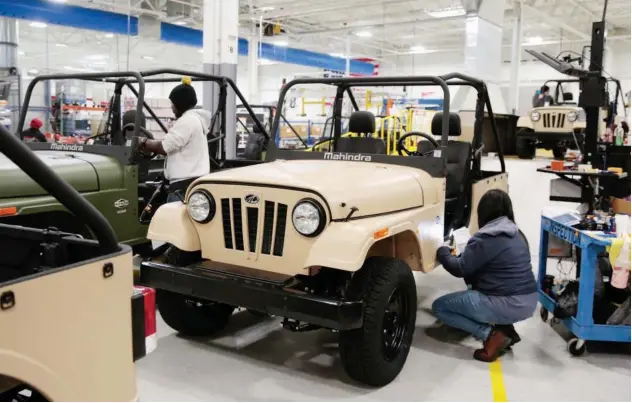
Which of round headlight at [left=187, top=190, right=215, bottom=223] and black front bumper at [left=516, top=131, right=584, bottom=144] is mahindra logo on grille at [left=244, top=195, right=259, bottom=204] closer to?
round headlight at [left=187, top=190, right=215, bottom=223]

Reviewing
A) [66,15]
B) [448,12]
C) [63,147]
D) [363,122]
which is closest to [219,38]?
[63,147]

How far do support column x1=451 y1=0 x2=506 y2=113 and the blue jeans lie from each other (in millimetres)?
5043

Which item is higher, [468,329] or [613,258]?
[613,258]

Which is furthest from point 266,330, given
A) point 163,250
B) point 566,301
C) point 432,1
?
point 432,1

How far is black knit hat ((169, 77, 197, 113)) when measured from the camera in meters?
4.96

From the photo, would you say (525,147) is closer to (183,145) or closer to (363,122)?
(363,122)

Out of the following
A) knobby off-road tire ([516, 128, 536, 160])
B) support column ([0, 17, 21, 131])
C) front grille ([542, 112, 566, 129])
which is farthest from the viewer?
support column ([0, 17, 21, 131])

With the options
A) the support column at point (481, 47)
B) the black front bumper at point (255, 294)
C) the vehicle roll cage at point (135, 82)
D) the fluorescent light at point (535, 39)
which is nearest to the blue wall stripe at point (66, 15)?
the vehicle roll cage at point (135, 82)

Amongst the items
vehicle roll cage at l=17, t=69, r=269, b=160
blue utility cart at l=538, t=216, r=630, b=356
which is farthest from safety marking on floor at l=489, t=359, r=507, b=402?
vehicle roll cage at l=17, t=69, r=269, b=160

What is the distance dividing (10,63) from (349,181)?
10.0 meters

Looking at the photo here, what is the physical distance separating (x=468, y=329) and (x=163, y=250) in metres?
2.52

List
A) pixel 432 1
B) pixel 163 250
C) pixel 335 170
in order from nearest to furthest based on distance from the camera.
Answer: pixel 335 170 → pixel 163 250 → pixel 432 1

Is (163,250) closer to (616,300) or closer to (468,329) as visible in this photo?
(468,329)

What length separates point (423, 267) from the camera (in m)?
4.00
